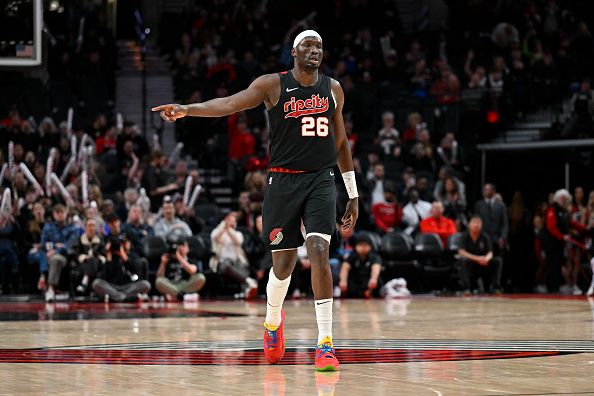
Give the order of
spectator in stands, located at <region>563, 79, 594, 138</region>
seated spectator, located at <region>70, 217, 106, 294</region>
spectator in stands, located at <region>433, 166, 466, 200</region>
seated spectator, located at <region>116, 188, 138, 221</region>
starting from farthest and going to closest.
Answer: spectator in stands, located at <region>563, 79, 594, 138</region> → spectator in stands, located at <region>433, 166, 466, 200</region> → seated spectator, located at <region>116, 188, 138, 221</region> → seated spectator, located at <region>70, 217, 106, 294</region>

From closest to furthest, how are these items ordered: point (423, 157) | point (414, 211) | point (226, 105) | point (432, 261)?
point (226, 105) → point (432, 261) → point (414, 211) → point (423, 157)

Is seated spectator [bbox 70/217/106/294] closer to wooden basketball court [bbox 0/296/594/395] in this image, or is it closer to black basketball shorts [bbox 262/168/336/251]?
wooden basketball court [bbox 0/296/594/395]

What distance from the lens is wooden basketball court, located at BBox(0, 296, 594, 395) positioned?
20.7 ft

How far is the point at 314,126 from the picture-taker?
7.76m

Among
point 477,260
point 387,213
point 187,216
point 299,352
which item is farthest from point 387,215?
point 299,352

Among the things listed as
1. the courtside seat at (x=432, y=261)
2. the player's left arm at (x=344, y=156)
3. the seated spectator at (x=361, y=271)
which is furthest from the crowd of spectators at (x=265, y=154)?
the player's left arm at (x=344, y=156)

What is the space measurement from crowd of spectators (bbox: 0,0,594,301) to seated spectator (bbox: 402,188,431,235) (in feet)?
0.08

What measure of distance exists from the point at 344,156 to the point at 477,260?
11728 mm

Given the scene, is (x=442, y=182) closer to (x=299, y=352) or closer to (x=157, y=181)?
(x=157, y=181)

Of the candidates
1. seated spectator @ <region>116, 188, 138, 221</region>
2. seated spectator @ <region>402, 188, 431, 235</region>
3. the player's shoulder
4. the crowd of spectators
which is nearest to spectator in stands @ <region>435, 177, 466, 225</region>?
the crowd of spectators

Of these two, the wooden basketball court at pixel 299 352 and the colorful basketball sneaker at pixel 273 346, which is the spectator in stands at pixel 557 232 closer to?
the wooden basketball court at pixel 299 352

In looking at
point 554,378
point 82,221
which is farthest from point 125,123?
point 554,378

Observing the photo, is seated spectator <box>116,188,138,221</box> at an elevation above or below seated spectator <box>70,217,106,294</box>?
above

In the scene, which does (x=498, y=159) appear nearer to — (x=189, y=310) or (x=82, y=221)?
(x=82, y=221)
